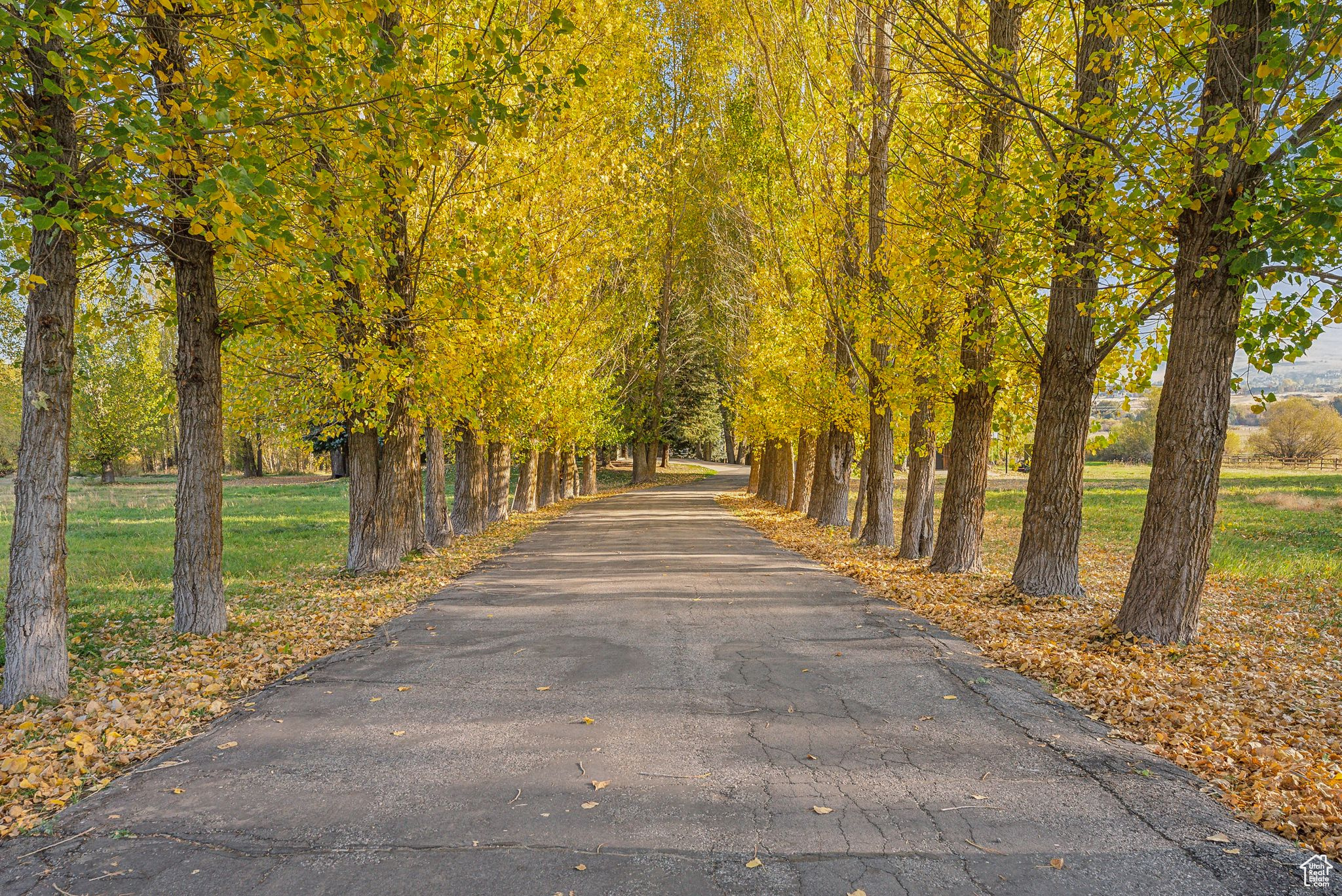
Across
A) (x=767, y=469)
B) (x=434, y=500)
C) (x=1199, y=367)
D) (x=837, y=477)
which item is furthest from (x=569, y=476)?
(x=1199, y=367)

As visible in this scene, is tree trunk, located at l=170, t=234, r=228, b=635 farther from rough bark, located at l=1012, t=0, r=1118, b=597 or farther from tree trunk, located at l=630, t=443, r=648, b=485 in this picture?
tree trunk, located at l=630, t=443, r=648, b=485

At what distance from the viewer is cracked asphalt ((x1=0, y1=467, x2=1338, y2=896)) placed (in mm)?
3178

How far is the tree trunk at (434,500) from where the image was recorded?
1449cm

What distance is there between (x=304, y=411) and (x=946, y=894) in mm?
10811

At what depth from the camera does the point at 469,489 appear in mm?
17391

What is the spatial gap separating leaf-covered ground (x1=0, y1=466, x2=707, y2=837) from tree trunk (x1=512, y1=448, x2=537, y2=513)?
12754 mm

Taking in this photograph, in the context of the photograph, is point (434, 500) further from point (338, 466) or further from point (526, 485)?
point (338, 466)

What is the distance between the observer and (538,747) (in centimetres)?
455

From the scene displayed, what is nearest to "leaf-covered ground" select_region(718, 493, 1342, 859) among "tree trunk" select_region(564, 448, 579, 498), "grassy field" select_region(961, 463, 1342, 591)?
"grassy field" select_region(961, 463, 1342, 591)

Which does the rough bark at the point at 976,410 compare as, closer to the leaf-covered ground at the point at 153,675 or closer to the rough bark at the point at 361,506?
the leaf-covered ground at the point at 153,675

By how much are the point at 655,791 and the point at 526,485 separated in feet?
66.8

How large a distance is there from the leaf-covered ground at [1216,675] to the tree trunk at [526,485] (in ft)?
48.7

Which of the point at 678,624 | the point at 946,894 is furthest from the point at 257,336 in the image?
the point at 946,894

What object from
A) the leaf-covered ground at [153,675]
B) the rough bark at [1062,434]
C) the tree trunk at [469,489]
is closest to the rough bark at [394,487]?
the leaf-covered ground at [153,675]
